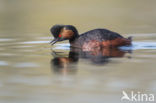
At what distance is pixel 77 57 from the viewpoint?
37.7 ft

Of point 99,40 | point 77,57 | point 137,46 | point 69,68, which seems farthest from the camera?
point 137,46

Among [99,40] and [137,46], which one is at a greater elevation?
[99,40]

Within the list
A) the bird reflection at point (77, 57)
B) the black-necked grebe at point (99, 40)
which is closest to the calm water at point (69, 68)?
the bird reflection at point (77, 57)

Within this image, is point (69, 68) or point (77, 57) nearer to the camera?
point (69, 68)

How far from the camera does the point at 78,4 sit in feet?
104

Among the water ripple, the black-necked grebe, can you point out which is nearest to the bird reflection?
the black-necked grebe

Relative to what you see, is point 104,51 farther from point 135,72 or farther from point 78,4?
point 78,4

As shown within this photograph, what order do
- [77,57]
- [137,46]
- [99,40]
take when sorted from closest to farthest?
[77,57] → [99,40] → [137,46]

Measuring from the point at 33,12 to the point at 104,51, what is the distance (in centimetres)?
1592

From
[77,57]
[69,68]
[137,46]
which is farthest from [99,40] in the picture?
[69,68]

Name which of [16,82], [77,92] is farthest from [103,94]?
[16,82]

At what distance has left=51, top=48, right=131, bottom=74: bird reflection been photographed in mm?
9833

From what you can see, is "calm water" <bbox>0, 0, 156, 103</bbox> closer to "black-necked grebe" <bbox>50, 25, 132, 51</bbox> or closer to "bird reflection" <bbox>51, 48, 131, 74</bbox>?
"bird reflection" <bbox>51, 48, 131, 74</bbox>

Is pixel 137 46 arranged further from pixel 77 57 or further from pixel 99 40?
pixel 77 57
